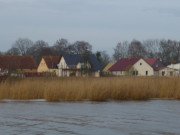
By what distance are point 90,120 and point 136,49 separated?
286ft

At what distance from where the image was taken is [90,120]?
10.6 m

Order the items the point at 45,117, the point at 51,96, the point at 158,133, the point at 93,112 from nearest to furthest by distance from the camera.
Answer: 1. the point at 158,133
2. the point at 45,117
3. the point at 93,112
4. the point at 51,96

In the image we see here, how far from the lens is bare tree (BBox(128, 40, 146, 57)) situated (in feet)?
313

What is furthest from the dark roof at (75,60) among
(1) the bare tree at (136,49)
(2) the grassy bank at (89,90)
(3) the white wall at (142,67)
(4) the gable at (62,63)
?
→ (2) the grassy bank at (89,90)

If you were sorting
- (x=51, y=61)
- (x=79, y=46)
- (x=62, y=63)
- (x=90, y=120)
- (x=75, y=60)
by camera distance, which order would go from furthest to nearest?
(x=79, y=46) → (x=51, y=61) → (x=62, y=63) → (x=75, y=60) → (x=90, y=120)

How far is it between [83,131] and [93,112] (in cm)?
350

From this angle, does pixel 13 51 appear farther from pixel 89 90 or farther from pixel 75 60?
pixel 89 90

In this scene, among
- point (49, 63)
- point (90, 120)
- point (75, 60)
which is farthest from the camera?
point (49, 63)

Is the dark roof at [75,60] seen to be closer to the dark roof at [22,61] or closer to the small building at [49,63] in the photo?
the dark roof at [22,61]

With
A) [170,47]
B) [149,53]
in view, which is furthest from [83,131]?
[149,53]

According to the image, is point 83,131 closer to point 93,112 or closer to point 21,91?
point 93,112

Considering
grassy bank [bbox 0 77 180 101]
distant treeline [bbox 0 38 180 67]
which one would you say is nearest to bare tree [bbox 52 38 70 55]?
distant treeline [bbox 0 38 180 67]

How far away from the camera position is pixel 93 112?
1241 cm

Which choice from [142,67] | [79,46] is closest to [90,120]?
[142,67]
